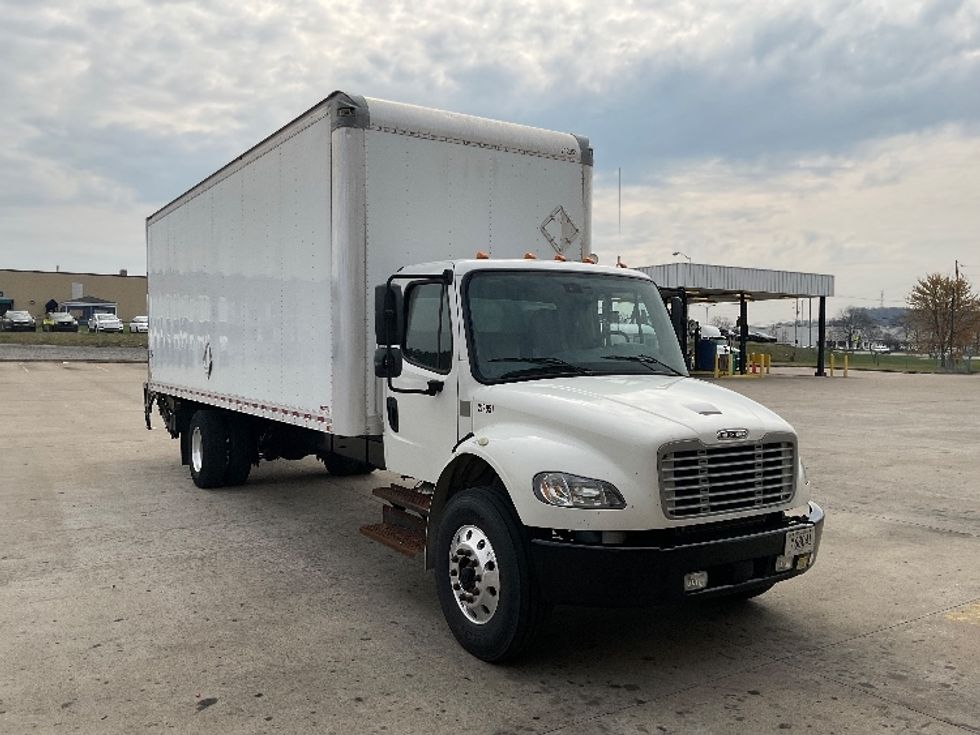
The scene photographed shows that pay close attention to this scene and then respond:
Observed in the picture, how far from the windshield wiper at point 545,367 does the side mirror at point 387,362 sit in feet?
2.43

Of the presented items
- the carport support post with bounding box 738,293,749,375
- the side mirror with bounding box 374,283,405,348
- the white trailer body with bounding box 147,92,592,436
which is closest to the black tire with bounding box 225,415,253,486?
the white trailer body with bounding box 147,92,592,436

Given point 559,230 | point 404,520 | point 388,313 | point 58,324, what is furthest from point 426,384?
point 58,324

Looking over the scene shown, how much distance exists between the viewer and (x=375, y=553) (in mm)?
7164

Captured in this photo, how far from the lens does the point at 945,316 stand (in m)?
48.8

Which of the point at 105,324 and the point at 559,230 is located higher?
the point at 559,230

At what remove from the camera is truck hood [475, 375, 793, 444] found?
4.41 m

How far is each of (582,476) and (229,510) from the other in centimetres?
557

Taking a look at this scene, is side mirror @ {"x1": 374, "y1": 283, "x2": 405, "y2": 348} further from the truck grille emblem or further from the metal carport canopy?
the metal carport canopy

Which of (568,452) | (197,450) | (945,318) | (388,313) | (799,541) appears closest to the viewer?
(568,452)

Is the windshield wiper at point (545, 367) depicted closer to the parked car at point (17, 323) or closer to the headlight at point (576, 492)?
the headlight at point (576, 492)

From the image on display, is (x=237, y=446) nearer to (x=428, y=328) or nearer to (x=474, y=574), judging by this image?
(x=428, y=328)

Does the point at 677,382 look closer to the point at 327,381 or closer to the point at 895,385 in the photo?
the point at 327,381

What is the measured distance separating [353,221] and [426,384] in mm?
1457

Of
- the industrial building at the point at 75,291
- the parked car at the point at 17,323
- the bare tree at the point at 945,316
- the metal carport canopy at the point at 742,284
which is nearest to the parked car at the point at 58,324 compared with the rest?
the parked car at the point at 17,323
